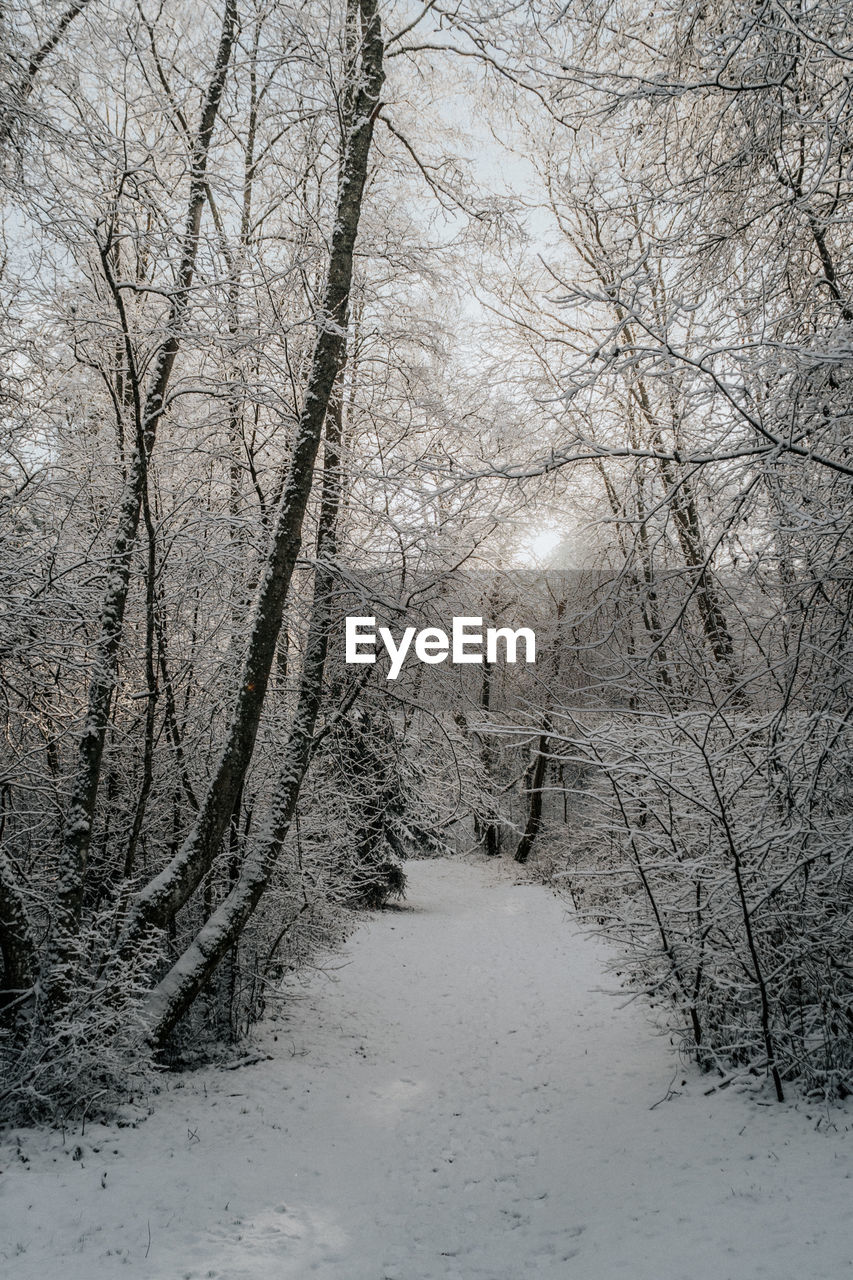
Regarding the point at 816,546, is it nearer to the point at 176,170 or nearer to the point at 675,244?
the point at 675,244

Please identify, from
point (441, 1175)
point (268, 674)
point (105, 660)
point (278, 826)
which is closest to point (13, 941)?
point (105, 660)

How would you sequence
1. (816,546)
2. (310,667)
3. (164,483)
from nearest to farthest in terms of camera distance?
(816,546)
(310,667)
(164,483)

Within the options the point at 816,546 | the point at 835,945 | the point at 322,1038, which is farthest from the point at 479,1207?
the point at 816,546

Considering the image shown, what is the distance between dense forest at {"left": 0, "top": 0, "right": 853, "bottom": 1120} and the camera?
12.6ft

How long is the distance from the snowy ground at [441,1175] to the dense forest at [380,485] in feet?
1.69

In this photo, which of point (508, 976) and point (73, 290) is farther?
point (508, 976)

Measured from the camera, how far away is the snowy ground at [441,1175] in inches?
131

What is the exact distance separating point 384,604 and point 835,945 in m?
4.20

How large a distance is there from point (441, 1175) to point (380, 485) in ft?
18.5

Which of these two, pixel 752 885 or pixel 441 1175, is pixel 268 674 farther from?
pixel 752 885

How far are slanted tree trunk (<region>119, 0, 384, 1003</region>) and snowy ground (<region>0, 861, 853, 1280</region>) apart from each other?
1155 mm

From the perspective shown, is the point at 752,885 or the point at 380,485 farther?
the point at 380,485

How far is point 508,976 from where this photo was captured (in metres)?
10.1

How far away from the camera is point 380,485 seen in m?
6.98
